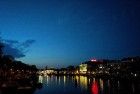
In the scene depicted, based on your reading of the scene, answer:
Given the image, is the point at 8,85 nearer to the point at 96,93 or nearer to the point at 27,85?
the point at 27,85

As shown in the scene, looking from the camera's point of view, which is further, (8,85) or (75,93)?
(75,93)

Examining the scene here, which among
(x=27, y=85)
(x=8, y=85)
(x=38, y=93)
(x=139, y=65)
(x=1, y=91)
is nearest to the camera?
(x=1, y=91)

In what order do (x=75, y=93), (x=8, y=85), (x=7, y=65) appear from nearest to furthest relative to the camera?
(x=8, y=85), (x=75, y=93), (x=7, y=65)

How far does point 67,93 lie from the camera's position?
319 ft

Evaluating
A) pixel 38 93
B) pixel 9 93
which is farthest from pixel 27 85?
pixel 9 93

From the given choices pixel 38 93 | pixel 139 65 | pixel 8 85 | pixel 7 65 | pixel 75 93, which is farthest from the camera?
pixel 139 65

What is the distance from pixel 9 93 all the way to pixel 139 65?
13956 centimetres

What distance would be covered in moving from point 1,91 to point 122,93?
37.1m

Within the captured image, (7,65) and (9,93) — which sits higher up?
(7,65)

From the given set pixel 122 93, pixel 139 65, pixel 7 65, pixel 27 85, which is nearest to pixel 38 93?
pixel 27 85

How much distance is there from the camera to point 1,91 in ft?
214

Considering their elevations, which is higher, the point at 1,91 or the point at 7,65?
the point at 7,65

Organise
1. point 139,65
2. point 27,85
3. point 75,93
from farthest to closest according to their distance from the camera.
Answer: point 139,65, point 75,93, point 27,85

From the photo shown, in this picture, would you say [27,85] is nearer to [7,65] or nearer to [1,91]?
[1,91]
